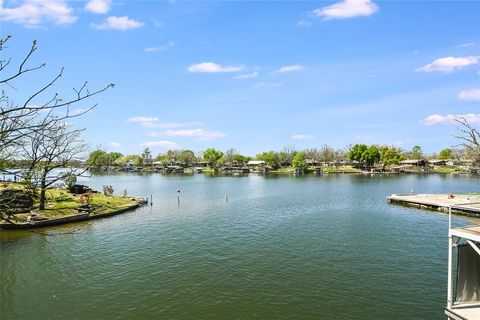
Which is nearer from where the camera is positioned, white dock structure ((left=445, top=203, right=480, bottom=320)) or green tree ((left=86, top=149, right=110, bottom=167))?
green tree ((left=86, top=149, right=110, bottom=167))

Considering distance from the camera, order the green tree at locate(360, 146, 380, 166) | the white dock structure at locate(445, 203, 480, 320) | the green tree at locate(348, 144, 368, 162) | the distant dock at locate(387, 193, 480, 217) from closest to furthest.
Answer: the white dock structure at locate(445, 203, 480, 320)
the distant dock at locate(387, 193, 480, 217)
the green tree at locate(360, 146, 380, 166)
the green tree at locate(348, 144, 368, 162)

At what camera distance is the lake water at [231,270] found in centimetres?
2002

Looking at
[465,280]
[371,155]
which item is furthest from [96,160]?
[371,155]

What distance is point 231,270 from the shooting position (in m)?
26.3

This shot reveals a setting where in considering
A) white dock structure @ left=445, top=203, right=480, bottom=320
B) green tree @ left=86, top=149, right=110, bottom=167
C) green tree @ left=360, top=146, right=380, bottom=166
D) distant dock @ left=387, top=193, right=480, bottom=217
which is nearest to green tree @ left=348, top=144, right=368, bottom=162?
green tree @ left=360, top=146, right=380, bottom=166

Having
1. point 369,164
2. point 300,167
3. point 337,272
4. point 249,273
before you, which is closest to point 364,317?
point 337,272

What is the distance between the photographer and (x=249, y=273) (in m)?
25.6

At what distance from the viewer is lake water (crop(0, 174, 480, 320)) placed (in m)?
20.0

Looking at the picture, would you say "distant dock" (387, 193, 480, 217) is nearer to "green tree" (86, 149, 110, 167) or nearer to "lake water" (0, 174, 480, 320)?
"lake water" (0, 174, 480, 320)

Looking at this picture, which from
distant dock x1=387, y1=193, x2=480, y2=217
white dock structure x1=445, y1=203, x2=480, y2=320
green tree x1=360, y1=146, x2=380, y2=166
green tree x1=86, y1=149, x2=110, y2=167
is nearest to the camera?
green tree x1=86, y1=149, x2=110, y2=167

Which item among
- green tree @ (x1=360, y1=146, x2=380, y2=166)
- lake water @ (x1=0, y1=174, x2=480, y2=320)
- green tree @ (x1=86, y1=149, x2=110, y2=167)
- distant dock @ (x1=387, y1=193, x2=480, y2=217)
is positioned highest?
green tree @ (x1=360, y1=146, x2=380, y2=166)

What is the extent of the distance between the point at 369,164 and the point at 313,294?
7111 inches

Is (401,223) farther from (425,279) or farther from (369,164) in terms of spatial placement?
(369,164)

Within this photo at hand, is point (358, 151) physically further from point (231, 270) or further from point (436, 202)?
point (231, 270)
